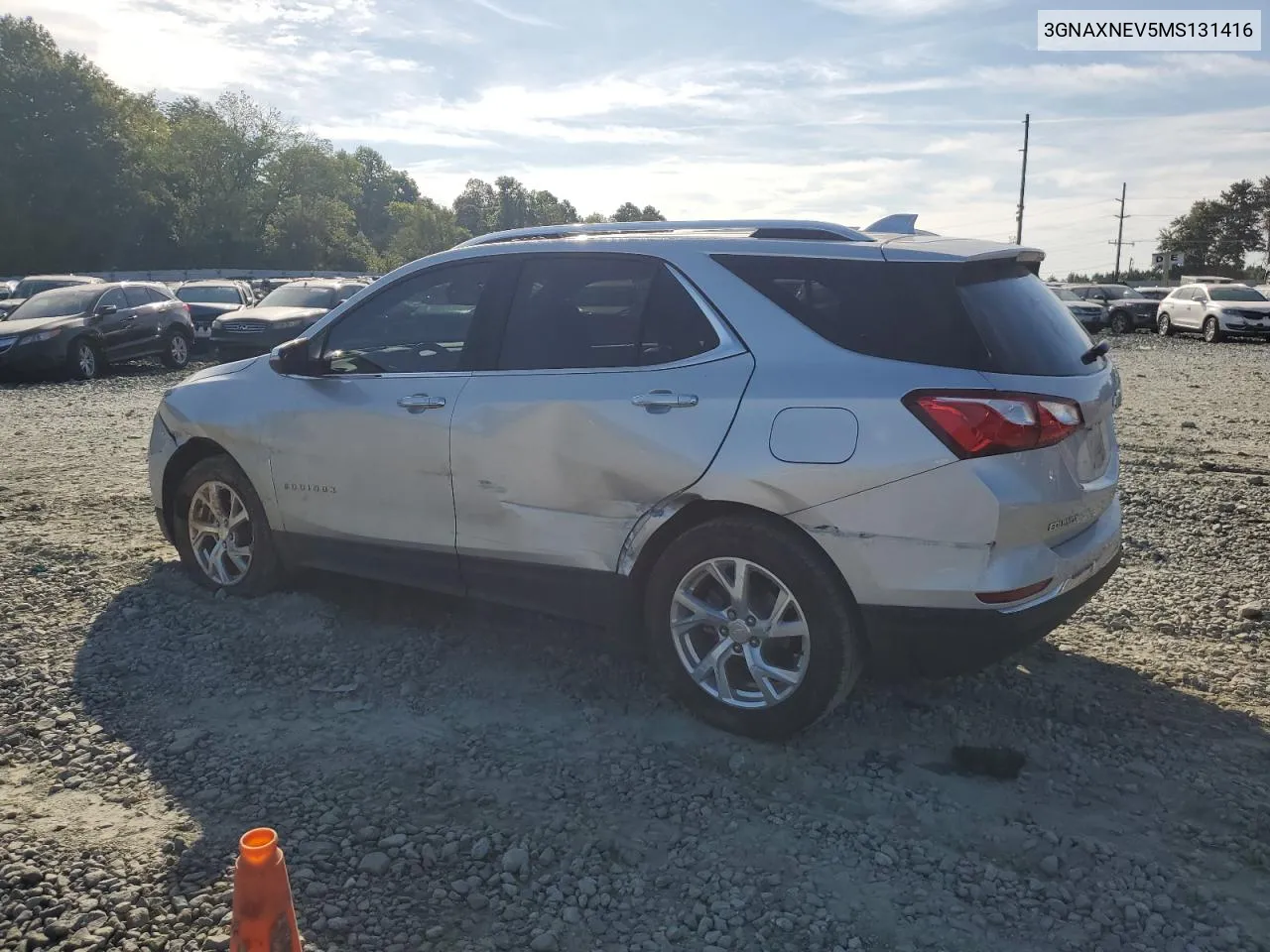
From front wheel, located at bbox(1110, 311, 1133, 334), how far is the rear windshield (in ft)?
115

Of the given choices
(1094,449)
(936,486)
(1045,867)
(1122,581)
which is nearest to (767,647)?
(936,486)

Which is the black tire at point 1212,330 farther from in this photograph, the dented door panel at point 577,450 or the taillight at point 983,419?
the dented door panel at point 577,450

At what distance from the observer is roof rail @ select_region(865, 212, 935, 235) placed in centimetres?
448

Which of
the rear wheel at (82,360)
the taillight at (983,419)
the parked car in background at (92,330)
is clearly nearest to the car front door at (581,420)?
the taillight at (983,419)

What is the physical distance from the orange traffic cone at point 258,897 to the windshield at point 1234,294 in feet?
108

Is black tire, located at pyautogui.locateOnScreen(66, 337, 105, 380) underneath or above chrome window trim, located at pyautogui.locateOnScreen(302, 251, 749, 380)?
underneath

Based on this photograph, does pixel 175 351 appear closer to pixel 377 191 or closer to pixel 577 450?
pixel 577 450

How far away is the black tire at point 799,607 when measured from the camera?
3631 mm

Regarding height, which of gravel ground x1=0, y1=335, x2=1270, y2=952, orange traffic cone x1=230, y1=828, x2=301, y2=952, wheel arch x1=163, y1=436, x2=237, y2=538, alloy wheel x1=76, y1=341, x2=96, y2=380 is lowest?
gravel ground x1=0, y1=335, x2=1270, y2=952

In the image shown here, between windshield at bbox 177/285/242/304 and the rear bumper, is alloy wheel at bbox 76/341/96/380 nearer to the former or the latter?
windshield at bbox 177/285/242/304

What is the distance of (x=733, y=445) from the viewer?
373 centimetres

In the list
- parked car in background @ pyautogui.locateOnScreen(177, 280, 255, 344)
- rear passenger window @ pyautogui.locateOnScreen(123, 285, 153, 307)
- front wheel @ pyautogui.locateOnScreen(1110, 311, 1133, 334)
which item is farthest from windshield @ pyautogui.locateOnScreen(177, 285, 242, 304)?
front wheel @ pyautogui.locateOnScreen(1110, 311, 1133, 334)

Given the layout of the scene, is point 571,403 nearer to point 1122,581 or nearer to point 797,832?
point 797,832

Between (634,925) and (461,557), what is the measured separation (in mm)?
2012
